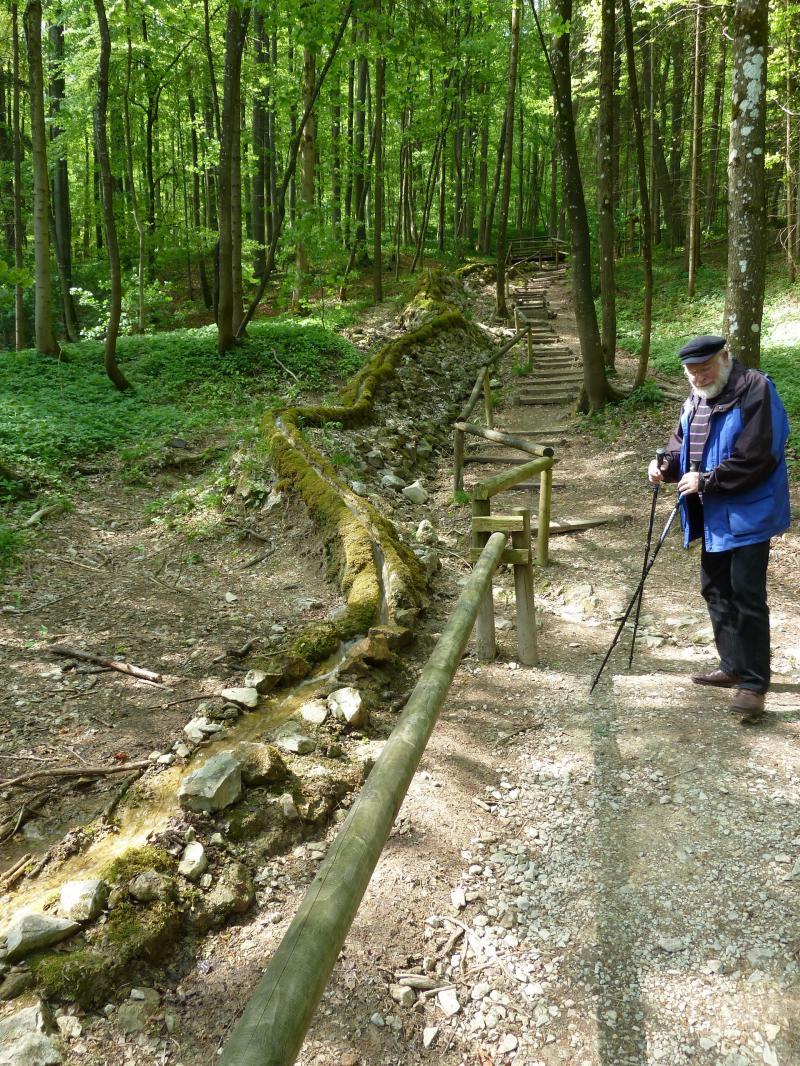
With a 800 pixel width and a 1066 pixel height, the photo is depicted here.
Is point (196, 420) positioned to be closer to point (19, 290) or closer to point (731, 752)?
point (19, 290)

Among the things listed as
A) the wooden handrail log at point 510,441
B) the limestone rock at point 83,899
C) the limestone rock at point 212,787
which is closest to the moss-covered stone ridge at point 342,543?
the limestone rock at point 212,787

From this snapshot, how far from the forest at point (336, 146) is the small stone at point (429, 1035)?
696cm

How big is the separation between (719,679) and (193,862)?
123 inches

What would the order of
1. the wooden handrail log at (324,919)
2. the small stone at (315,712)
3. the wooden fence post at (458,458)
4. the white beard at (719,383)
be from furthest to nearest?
the wooden fence post at (458,458), the small stone at (315,712), the white beard at (719,383), the wooden handrail log at (324,919)

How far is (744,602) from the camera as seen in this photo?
3.84 metres

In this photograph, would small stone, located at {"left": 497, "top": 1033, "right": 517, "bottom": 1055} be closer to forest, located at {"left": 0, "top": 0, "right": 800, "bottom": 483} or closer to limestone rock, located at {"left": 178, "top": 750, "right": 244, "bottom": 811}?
limestone rock, located at {"left": 178, "top": 750, "right": 244, "bottom": 811}

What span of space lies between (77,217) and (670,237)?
27.7m

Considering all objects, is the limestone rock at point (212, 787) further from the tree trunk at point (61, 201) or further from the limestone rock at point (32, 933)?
the tree trunk at point (61, 201)

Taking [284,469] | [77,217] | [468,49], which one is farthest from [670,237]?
[77,217]

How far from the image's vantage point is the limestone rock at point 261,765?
336cm

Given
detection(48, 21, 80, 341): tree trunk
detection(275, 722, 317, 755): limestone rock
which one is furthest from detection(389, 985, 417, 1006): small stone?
detection(48, 21, 80, 341): tree trunk

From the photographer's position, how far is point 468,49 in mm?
19344

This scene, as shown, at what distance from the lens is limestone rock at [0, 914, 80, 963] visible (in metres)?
2.37

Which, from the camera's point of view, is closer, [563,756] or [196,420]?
[563,756]
